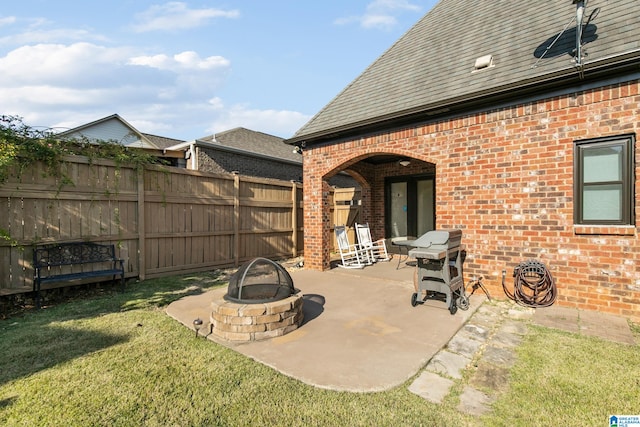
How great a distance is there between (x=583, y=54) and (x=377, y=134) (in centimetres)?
343

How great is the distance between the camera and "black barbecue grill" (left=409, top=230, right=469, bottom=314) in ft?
14.9

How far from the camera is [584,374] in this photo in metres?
2.84

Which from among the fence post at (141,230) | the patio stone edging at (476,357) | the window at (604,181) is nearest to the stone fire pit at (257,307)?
the patio stone edging at (476,357)

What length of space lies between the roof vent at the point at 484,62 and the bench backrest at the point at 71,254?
783cm

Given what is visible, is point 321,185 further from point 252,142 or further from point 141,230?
point 252,142

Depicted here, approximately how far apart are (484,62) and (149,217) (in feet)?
24.5

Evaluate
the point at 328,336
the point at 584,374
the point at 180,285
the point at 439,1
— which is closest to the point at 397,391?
the point at 328,336

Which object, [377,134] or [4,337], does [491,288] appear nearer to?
[377,134]

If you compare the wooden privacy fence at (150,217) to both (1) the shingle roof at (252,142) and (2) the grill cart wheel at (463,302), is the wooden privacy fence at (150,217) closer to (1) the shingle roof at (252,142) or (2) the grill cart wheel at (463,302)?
(1) the shingle roof at (252,142)

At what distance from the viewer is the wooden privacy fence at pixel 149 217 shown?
517 cm

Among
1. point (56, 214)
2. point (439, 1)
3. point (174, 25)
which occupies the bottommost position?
point (56, 214)

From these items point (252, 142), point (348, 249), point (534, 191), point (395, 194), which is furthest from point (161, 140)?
point (534, 191)

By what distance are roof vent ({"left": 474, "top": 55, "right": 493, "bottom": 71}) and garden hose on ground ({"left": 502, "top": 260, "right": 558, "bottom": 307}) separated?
11.7ft

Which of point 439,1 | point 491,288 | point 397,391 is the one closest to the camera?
point 397,391
